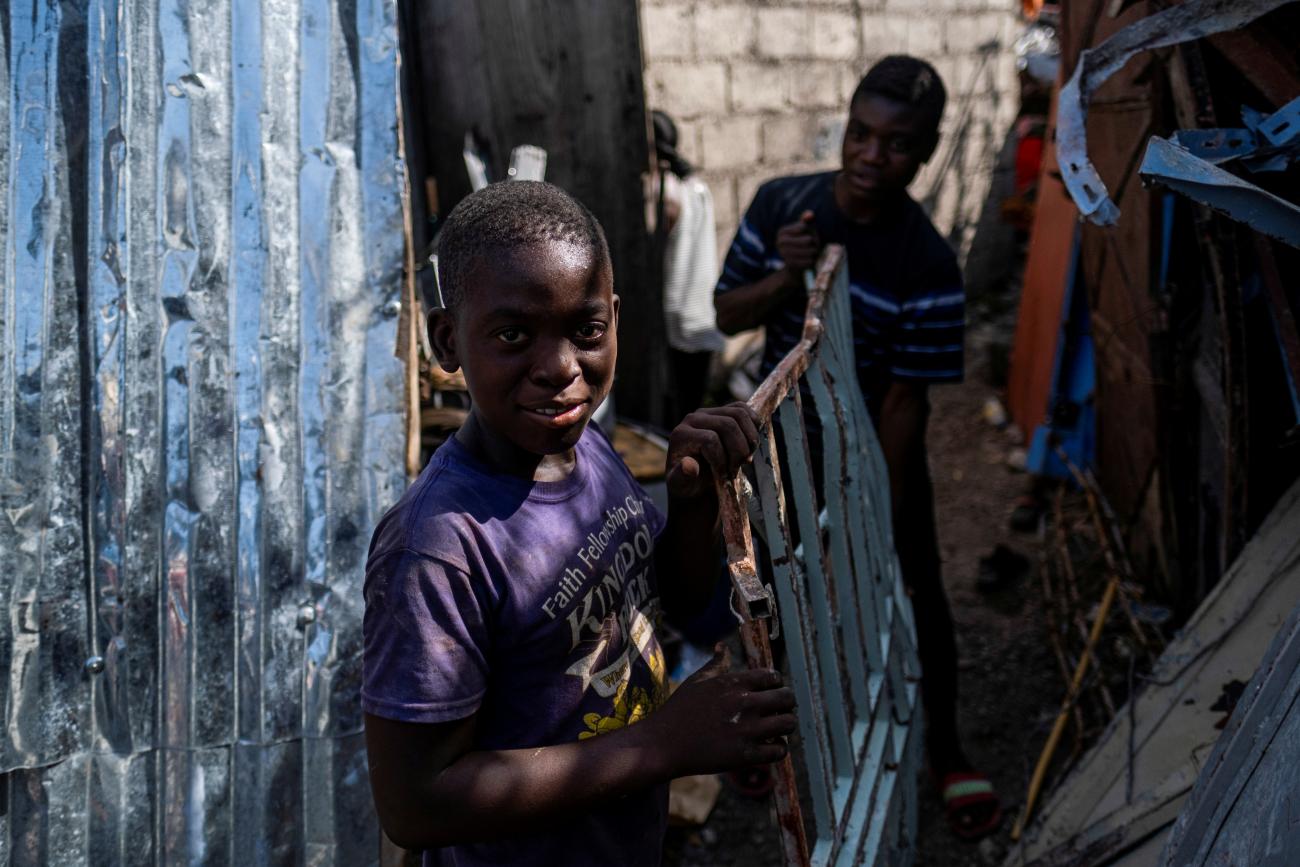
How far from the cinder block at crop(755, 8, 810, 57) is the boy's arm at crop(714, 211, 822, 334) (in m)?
3.53

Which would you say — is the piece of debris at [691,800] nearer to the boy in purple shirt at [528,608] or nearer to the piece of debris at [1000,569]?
the boy in purple shirt at [528,608]

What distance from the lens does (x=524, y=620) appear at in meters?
1.28

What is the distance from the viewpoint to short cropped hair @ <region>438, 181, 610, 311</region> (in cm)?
129

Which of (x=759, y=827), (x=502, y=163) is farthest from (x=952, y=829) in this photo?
(x=502, y=163)

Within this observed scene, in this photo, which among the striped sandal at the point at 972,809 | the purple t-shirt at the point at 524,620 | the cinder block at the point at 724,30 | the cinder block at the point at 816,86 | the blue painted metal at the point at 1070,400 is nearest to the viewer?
the purple t-shirt at the point at 524,620

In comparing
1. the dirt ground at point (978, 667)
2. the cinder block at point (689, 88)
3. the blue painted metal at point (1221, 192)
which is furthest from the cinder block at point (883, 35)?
the blue painted metal at point (1221, 192)

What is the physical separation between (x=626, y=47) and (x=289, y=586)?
109 inches

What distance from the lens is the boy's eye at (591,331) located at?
1.34 meters

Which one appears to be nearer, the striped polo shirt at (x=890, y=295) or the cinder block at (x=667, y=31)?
the striped polo shirt at (x=890, y=295)

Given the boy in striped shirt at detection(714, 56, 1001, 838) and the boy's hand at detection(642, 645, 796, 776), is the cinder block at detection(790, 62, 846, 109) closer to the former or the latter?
the boy in striped shirt at detection(714, 56, 1001, 838)

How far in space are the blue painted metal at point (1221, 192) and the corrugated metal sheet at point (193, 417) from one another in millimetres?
1432

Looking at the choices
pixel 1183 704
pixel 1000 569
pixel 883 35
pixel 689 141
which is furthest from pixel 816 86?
pixel 1183 704

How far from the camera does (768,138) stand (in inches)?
240

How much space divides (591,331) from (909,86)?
65.5 inches
